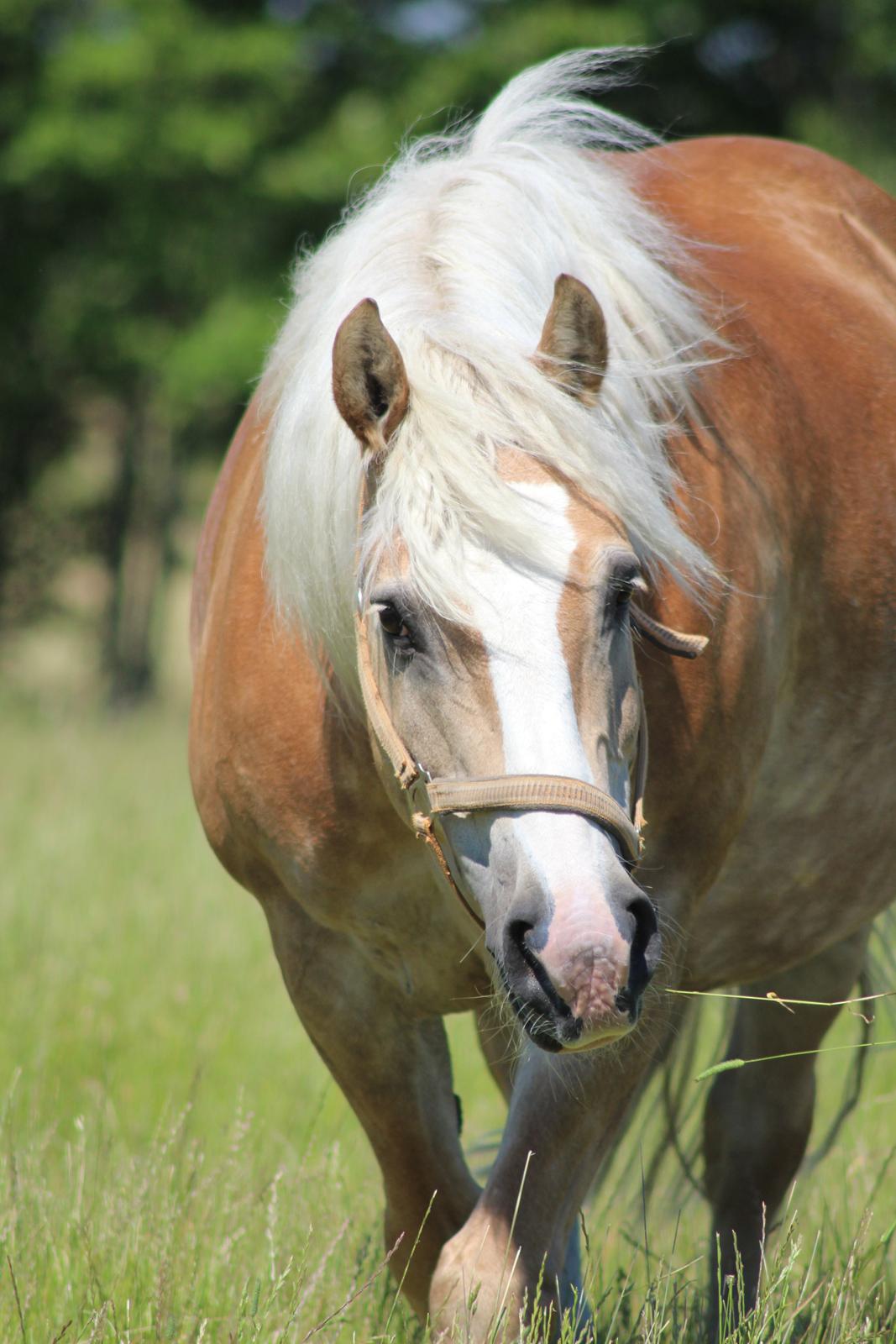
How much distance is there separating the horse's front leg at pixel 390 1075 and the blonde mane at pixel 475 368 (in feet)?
2.00

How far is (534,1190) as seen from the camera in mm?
2203

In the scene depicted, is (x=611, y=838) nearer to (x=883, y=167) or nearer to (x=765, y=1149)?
(x=765, y=1149)

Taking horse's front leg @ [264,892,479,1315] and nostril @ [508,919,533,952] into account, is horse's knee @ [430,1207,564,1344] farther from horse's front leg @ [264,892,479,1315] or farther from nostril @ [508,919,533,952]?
nostril @ [508,919,533,952]

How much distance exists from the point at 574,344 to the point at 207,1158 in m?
2.31

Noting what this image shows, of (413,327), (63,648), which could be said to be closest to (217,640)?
(413,327)

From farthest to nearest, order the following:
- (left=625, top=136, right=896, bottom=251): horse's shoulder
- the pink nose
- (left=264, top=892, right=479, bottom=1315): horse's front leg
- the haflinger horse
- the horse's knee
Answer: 1. (left=625, top=136, right=896, bottom=251): horse's shoulder
2. (left=264, top=892, right=479, bottom=1315): horse's front leg
3. the horse's knee
4. the haflinger horse
5. the pink nose

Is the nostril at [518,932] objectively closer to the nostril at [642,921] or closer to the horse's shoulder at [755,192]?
the nostril at [642,921]

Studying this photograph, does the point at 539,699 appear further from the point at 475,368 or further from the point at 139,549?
the point at 139,549

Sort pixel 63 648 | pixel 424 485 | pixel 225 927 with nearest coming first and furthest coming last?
1. pixel 424 485
2. pixel 225 927
3. pixel 63 648

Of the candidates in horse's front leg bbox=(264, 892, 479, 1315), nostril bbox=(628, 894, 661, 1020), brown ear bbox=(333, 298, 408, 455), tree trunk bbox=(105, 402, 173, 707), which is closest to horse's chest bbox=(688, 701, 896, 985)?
horse's front leg bbox=(264, 892, 479, 1315)

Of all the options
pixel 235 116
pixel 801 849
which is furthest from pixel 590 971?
pixel 235 116

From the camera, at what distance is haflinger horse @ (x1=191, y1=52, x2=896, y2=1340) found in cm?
185

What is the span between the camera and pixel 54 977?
4684mm

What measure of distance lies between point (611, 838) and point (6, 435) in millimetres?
13698
